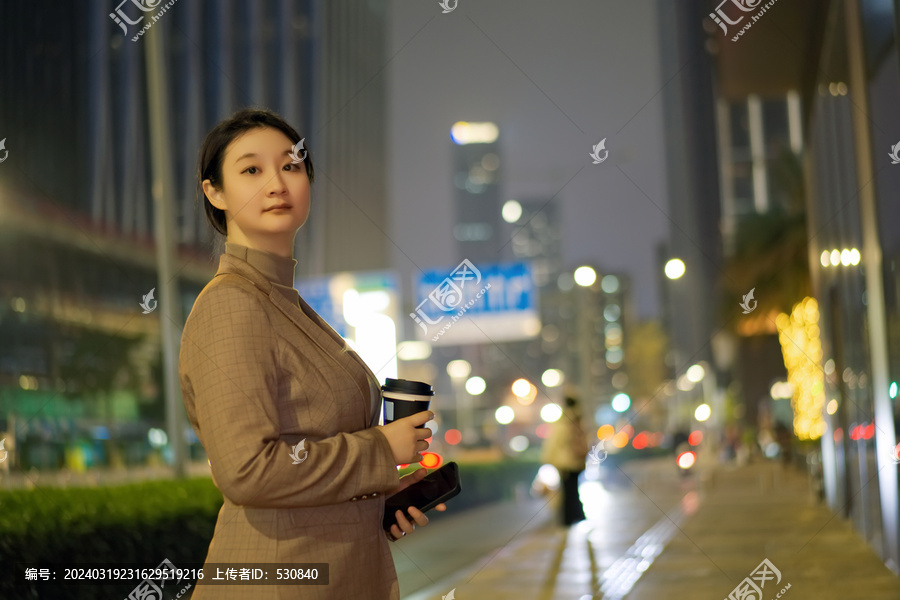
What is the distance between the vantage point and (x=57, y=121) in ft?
39.5

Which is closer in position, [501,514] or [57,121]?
[57,121]

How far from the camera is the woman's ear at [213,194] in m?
2.08

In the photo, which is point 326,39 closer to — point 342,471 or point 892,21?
point 892,21

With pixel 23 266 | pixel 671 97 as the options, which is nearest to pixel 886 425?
pixel 23 266

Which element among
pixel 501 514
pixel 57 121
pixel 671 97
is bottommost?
pixel 501 514

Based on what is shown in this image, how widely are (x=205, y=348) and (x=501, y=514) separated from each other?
661 inches

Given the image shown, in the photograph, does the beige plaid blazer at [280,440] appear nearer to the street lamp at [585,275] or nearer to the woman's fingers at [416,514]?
the woman's fingers at [416,514]

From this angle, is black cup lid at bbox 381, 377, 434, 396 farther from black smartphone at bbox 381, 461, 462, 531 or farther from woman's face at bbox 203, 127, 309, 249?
woman's face at bbox 203, 127, 309, 249

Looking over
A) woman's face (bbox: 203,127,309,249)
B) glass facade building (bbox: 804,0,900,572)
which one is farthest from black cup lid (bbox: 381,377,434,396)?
glass facade building (bbox: 804,0,900,572)

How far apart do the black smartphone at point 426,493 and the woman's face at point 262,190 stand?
1.92 feet

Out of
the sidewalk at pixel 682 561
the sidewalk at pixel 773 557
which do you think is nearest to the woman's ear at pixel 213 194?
the sidewalk at pixel 682 561

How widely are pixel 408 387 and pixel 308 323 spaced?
259 mm

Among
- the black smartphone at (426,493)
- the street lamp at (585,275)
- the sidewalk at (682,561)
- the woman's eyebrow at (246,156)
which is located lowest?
the sidewalk at (682,561)

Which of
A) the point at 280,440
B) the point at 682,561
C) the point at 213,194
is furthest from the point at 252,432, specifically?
the point at 682,561
